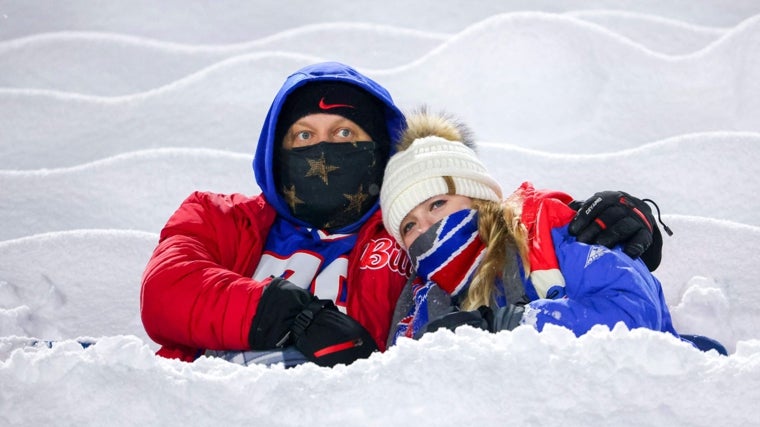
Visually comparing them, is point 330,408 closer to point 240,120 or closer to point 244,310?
point 244,310

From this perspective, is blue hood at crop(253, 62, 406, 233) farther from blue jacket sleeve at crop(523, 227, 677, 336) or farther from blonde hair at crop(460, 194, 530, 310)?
blue jacket sleeve at crop(523, 227, 677, 336)

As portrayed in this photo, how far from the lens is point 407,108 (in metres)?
3.64

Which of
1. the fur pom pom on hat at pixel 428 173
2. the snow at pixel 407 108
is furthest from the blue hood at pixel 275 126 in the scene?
the snow at pixel 407 108

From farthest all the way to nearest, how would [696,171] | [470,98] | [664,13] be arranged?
[664,13] < [470,98] < [696,171]

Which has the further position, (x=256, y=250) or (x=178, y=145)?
(x=178, y=145)

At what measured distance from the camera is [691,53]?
164 inches

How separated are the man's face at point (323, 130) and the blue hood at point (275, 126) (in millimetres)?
70

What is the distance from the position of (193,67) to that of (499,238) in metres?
2.75

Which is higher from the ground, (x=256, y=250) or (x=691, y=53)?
(x=691, y=53)

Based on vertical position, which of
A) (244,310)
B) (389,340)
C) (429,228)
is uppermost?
(429,228)

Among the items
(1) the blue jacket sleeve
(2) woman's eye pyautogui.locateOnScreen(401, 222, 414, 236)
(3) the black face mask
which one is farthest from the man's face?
(1) the blue jacket sleeve

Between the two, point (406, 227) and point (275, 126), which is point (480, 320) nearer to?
point (406, 227)

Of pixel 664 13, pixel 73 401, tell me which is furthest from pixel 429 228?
pixel 664 13

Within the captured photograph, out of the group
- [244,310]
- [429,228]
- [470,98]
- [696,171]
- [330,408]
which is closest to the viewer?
[330,408]
